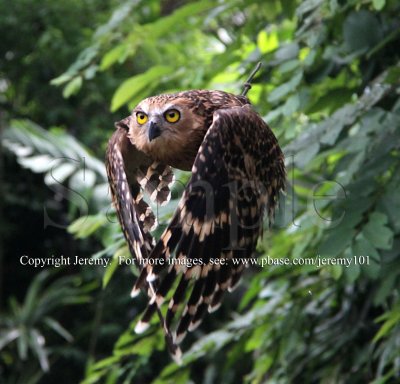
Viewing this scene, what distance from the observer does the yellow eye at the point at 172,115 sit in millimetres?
2033


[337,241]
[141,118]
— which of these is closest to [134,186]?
[141,118]

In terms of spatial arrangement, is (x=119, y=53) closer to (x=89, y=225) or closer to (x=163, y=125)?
(x=89, y=225)

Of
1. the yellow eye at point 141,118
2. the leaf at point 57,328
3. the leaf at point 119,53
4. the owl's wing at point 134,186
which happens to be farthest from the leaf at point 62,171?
the leaf at point 57,328

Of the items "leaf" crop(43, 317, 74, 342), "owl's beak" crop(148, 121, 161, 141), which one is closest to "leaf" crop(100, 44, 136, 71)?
"owl's beak" crop(148, 121, 161, 141)

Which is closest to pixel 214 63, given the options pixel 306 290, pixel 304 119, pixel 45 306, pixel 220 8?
pixel 220 8

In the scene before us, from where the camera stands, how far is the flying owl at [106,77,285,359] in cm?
186

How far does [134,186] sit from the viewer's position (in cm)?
229

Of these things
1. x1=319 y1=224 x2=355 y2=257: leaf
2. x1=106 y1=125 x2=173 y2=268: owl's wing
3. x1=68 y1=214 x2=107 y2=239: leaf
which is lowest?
x1=68 y1=214 x2=107 y2=239: leaf

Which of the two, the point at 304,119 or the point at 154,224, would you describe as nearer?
the point at 154,224

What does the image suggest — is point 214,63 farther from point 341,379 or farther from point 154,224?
point 341,379

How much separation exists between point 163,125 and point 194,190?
0.79ft

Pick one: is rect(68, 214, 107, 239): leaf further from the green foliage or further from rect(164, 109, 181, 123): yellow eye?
the green foliage

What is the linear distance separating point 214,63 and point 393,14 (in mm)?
676

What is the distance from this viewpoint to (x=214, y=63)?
3172 millimetres
